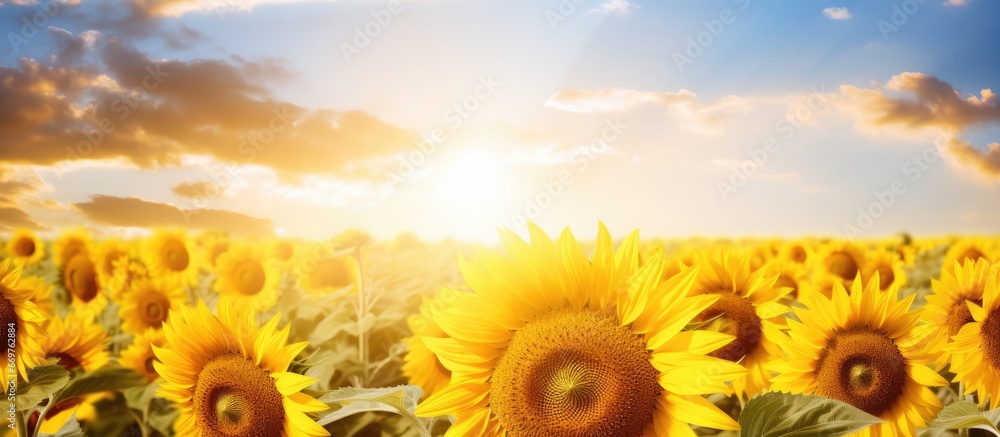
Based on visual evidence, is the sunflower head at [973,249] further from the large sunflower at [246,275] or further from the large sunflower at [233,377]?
the large sunflower at [246,275]

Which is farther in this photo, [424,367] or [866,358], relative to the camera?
[424,367]

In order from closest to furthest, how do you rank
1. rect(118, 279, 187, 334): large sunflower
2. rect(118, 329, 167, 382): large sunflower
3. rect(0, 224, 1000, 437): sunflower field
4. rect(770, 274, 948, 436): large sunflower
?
rect(0, 224, 1000, 437): sunflower field
rect(770, 274, 948, 436): large sunflower
rect(118, 329, 167, 382): large sunflower
rect(118, 279, 187, 334): large sunflower

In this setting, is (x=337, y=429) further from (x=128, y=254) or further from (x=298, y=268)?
(x=128, y=254)

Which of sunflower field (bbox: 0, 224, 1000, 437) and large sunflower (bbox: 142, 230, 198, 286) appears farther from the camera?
large sunflower (bbox: 142, 230, 198, 286)

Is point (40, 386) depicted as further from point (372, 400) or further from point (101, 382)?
point (372, 400)

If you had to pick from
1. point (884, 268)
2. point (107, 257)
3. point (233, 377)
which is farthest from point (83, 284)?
point (884, 268)

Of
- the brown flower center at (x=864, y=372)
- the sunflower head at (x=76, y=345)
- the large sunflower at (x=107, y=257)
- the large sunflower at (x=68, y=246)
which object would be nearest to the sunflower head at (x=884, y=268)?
the brown flower center at (x=864, y=372)

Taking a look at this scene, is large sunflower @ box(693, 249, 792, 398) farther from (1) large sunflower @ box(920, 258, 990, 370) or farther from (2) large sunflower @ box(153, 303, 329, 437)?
(2) large sunflower @ box(153, 303, 329, 437)

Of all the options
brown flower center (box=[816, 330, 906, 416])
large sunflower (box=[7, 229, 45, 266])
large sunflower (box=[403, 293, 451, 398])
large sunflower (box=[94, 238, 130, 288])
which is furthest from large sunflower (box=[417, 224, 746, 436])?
large sunflower (box=[7, 229, 45, 266])
